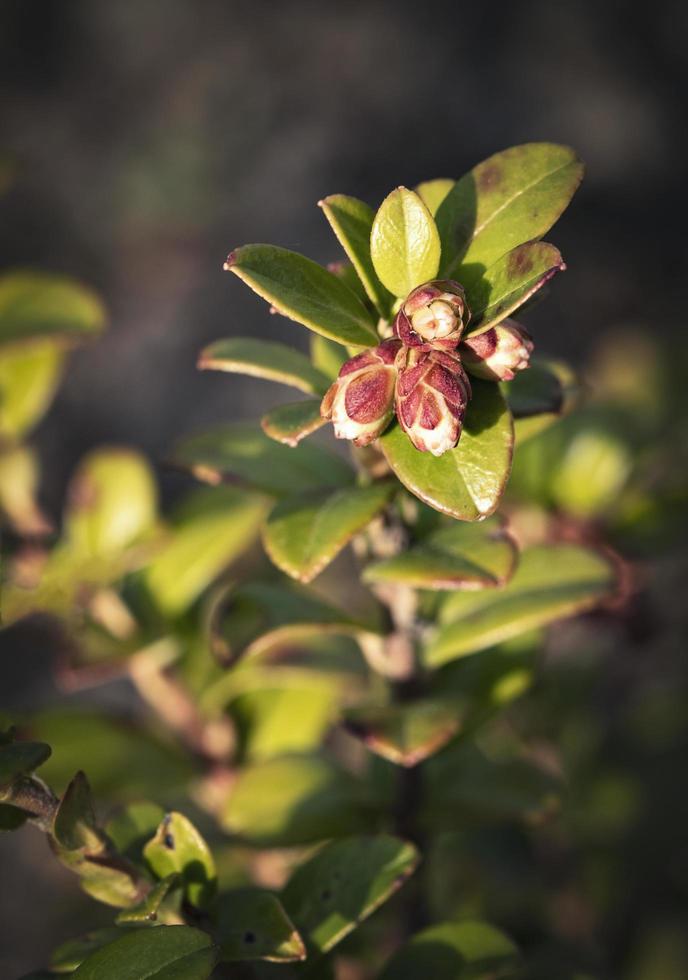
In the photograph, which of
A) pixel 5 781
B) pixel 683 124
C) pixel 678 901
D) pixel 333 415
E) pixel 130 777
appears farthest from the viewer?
pixel 683 124

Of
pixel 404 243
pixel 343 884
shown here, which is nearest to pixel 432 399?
pixel 404 243

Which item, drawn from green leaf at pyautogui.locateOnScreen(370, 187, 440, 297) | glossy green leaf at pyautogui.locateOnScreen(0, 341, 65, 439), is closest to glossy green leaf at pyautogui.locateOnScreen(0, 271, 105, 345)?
glossy green leaf at pyautogui.locateOnScreen(0, 341, 65, 439)

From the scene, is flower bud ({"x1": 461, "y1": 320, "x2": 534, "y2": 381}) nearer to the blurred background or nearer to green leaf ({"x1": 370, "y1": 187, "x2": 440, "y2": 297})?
green leaf ({"x1": 370, "y1": 187, "x2": 440, "y2": 297})

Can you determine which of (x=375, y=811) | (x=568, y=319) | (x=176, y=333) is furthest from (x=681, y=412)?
(x=176, y=333)

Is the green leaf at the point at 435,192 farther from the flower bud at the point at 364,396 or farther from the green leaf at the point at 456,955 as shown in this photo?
the green leaf at the point at 456,955

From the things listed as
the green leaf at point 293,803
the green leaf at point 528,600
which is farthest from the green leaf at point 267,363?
the green leaf at point 293,803

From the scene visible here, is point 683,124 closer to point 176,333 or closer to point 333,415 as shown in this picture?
point 176,333

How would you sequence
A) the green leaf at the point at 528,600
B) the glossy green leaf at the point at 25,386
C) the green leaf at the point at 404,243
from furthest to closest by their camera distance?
the glossy green leaf at the point at 25,386
the green leaf at the point at 528,600
the green leaf at the point at 404,243
